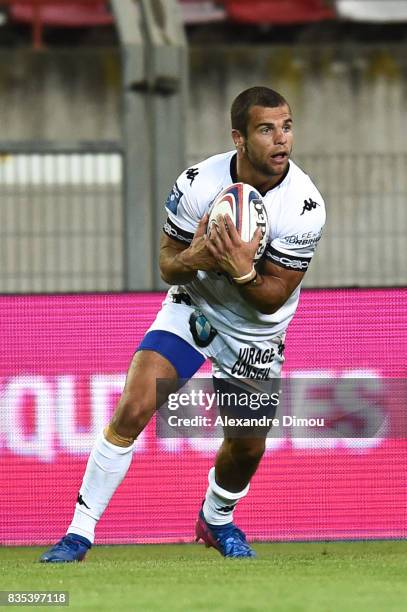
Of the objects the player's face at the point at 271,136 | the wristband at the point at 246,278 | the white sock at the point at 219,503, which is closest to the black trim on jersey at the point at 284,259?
the wristband at the point at 246,278

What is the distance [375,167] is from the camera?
1247 centimetres

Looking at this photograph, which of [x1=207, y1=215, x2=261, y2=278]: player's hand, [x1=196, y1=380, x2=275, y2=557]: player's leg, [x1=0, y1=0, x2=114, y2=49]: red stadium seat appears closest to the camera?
[x1=207, y1=215, x2=261, y2=278]: player's hand

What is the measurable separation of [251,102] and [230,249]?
71 centimetres

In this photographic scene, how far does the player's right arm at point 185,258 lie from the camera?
20.2ft

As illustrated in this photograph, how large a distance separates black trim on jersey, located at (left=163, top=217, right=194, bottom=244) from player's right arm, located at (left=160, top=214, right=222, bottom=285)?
17 millimetres

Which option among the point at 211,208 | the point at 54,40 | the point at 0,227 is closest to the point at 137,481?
the point at 211,208

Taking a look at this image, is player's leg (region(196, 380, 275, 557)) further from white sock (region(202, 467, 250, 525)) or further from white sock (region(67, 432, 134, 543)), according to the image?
white sock (region(67, 432, 134, 543))

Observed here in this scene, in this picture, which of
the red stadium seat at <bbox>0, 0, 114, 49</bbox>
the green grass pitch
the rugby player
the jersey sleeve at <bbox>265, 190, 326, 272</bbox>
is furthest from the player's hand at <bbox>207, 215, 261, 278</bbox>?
the red stadium seat at <bbox>0, 0, 114, 49</bbox>

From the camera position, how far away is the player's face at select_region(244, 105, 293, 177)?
634cm

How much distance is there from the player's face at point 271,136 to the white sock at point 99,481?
1.33 meters

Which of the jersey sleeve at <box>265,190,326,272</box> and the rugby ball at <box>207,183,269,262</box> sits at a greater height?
the rugby ball at <box>207,183,269,262</box>

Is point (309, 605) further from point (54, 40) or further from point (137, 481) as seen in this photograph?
point (54, 40)

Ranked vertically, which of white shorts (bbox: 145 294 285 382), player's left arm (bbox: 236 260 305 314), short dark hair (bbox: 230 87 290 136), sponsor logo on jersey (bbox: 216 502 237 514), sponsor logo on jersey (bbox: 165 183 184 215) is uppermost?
short dark hair (bbox: 230 87 290 136)

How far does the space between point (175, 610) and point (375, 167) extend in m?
8.10
